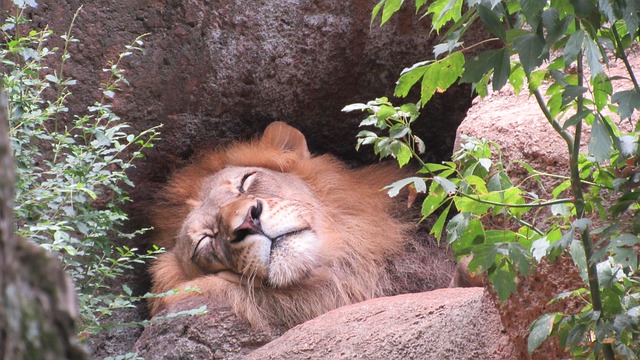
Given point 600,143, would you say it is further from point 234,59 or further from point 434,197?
point 234,59

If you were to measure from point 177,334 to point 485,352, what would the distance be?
152 cm

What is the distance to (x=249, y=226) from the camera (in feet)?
13.1

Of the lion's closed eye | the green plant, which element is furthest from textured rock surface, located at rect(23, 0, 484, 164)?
the green plant

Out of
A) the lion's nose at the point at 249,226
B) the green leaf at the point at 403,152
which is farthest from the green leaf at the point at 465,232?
the lion's nose at the point at 249,226

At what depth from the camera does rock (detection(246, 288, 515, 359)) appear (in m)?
3.02

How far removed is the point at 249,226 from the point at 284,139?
0.87 meters

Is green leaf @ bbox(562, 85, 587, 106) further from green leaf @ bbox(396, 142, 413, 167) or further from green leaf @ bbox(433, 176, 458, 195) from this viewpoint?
green leaf @ bbox(396, 142, 413, 167)

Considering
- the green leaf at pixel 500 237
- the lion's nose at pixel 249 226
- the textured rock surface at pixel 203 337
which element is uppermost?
the green leaf at pixel 500 237

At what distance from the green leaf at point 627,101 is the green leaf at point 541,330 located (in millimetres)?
549

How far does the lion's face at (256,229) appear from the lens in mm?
4020

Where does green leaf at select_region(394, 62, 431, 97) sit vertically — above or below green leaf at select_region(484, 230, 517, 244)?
above

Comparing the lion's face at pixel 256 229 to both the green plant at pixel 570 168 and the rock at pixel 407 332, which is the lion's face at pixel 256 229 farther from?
the green plant at pixel 570 168

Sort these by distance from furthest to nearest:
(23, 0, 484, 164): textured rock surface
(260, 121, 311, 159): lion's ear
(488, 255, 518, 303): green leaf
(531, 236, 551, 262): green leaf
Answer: (260, 121, 311, 159): lion's ear
(23, 0, 484, 164): textured rock surface
(488, 255, 518, 303): green leaf
(531, 236, 551, 262): green leaf

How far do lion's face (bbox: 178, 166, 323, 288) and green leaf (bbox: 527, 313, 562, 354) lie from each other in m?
1.78
